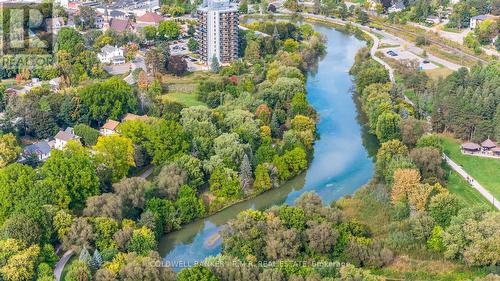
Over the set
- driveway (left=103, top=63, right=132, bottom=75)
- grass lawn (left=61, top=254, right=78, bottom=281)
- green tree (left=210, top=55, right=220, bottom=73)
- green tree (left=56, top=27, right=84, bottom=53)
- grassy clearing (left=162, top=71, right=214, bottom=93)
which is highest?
green tree (left=56, top=27, right=84, bottom=53)

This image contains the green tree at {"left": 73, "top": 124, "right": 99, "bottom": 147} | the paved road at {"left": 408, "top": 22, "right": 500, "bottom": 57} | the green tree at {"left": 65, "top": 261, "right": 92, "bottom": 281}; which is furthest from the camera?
the paved road at {"left": 408, "top": 22, "right": 500, "bottom": 57}

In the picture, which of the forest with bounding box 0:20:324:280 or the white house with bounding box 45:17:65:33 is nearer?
the forest with bounding box 0:20:324:280

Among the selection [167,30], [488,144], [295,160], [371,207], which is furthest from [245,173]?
[167,30]

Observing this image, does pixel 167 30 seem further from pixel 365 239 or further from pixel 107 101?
pixel 365 239

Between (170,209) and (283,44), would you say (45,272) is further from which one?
(283,44)

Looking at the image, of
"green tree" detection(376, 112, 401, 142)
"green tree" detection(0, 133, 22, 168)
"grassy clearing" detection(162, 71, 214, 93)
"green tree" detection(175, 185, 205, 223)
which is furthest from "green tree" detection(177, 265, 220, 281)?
"grassy clearing" detection(162, 71, 214, 93)

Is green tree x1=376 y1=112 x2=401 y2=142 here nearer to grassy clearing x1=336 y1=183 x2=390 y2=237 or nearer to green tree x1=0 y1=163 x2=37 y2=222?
grassy clearing x1=336 y1=183 x2=390 y2=237

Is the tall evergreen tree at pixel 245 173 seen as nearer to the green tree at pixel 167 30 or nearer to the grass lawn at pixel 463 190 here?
the grass lawn at pixel 463 190
